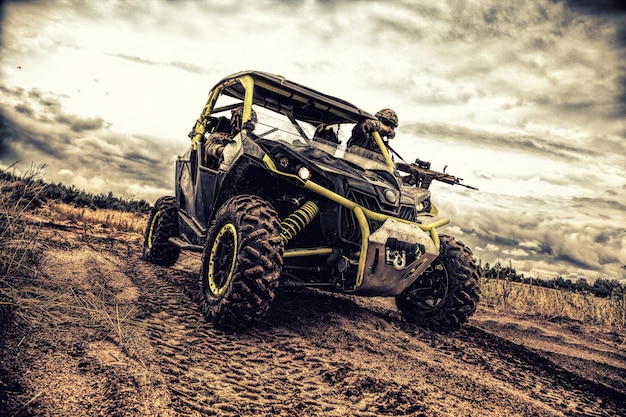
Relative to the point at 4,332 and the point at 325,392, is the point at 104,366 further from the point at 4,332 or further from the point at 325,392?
the point at 325,392

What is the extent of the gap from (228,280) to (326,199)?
1.07 metres

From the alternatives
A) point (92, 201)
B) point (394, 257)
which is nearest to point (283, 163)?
point (394, 257)

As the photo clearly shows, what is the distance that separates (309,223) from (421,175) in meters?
3.18

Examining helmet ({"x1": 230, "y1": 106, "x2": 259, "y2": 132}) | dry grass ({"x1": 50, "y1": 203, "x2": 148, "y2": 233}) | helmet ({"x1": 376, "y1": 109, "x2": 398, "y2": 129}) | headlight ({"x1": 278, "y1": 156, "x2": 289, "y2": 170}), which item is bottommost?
dry grass ({"x1": 50, "y1": 203, "x2": 148, "y2": 233})

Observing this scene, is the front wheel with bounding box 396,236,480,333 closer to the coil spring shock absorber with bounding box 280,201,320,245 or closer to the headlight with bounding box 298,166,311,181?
the coil spring shock absorber with bounding box 280,201,320,245

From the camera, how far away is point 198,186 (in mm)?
5383

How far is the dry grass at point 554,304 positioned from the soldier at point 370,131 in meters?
4.15

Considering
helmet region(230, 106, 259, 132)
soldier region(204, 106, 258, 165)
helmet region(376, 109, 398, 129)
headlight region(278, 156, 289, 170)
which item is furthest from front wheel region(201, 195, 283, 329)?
helmet region(376, 109, 398, 129)

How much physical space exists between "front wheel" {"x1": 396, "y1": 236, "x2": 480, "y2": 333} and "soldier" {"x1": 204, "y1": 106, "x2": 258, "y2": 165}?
2.68 metres

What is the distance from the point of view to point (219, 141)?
546cm

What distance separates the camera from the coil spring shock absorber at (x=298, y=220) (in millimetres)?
3777

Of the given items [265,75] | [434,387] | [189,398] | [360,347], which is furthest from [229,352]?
[265,75]

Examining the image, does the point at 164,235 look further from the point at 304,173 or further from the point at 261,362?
the point at 261,362

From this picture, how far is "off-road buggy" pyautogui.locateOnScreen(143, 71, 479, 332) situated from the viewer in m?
3.46
